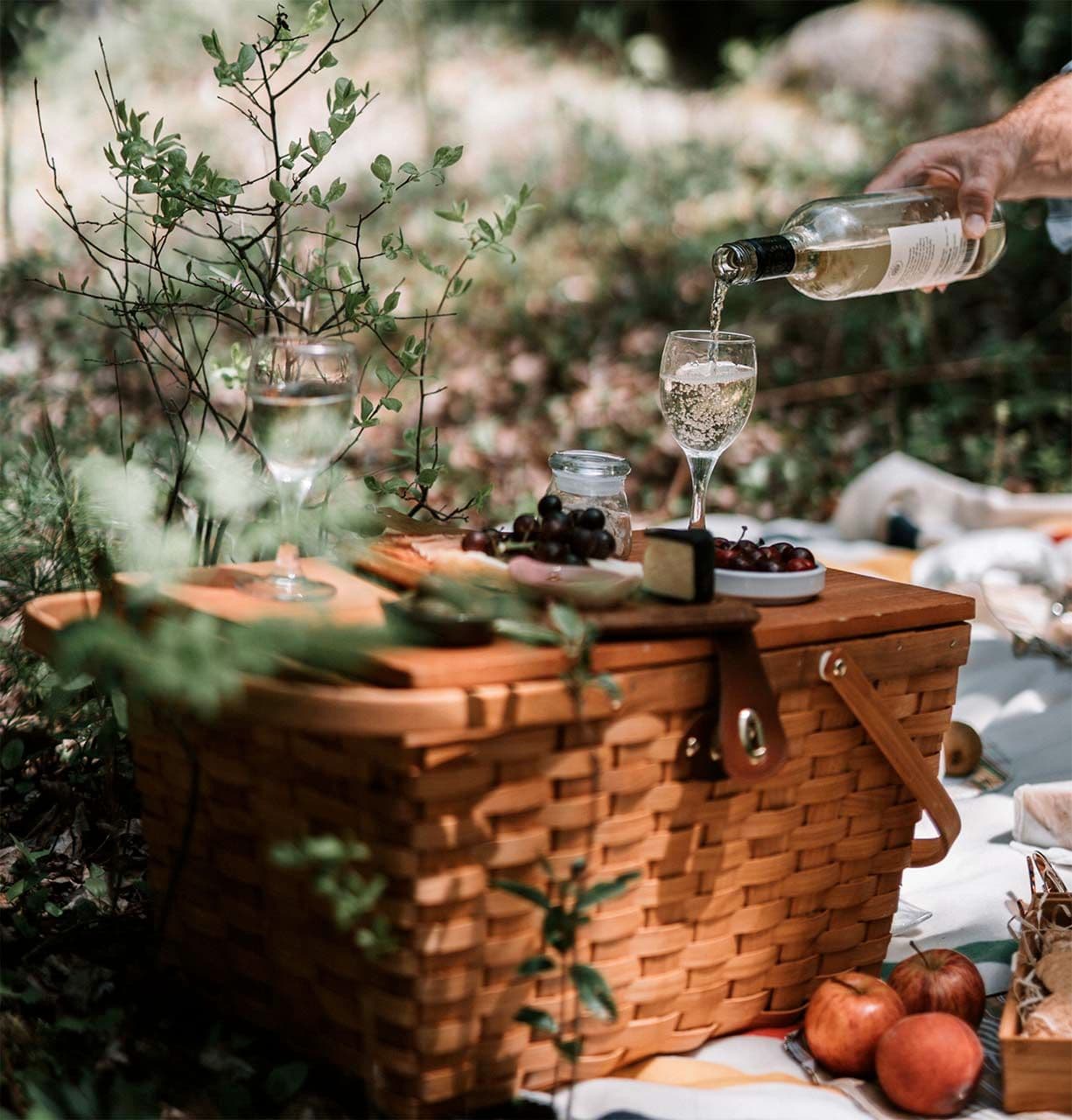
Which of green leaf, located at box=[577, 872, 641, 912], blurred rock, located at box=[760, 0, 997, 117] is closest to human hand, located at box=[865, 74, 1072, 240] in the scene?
green leaf, located at box=[577, 872, 641, 912]

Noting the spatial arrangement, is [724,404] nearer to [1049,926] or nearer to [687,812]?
[687,812]

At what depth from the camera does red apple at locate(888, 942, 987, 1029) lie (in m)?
Answer: 1.33

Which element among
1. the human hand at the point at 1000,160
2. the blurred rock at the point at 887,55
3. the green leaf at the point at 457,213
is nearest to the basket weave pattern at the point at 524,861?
the green leaf at the point at 457,213

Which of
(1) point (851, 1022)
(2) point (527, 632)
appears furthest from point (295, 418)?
(1) point (851, 1022)

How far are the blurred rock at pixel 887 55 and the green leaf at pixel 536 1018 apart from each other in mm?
6880

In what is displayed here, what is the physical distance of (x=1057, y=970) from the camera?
133 centimetres

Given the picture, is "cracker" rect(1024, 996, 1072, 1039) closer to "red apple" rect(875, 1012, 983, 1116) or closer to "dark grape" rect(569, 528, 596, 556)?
"red apple" rect(875, 1012, 983, 1116)

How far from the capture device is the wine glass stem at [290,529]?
1.21 metres

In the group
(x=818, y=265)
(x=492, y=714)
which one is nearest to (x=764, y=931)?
(x=492, y=714)

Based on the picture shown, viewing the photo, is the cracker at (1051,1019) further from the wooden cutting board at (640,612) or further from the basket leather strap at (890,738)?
the wooden cutting board at (640,612)

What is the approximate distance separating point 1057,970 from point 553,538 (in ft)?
2.19

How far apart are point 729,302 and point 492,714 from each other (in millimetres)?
4581

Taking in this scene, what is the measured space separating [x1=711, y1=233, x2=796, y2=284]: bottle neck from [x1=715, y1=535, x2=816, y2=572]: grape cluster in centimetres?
50

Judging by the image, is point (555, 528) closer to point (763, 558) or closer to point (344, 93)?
point (763, 558)
